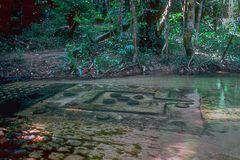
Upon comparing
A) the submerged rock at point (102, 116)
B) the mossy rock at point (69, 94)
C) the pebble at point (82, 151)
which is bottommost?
the pebble at point (82, 151)

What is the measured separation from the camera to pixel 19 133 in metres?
5.55

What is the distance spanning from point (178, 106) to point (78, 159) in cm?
327

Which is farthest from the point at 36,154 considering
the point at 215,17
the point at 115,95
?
the point at 215,17

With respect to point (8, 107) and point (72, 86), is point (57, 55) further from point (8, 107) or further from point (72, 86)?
point (8, 107)

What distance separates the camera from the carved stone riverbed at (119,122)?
189 inches

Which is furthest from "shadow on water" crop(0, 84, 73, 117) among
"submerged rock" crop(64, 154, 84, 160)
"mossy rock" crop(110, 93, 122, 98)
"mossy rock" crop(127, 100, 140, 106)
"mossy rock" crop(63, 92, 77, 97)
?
"submerged rock" crop(64, 154, 84, 160)

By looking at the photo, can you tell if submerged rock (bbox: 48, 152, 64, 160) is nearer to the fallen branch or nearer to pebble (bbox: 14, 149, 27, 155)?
pebble (bbox: 14, 149, 27, 155)

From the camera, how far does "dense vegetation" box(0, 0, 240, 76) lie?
1177cm

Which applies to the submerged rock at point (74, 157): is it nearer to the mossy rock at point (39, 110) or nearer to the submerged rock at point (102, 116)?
the submerged rock at point (102, 116)

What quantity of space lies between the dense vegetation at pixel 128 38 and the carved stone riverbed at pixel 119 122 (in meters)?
2.59

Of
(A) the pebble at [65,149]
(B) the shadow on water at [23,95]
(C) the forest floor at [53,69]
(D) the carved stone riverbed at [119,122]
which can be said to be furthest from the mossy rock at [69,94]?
(A) the pebble at [65,149]

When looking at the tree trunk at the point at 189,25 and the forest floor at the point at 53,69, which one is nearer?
the forest floor at the point at 53,69

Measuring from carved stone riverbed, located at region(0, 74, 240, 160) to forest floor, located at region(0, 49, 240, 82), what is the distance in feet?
5.72

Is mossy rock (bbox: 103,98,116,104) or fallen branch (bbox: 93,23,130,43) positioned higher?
fallen branch (bbox: 93,23,130,43)
